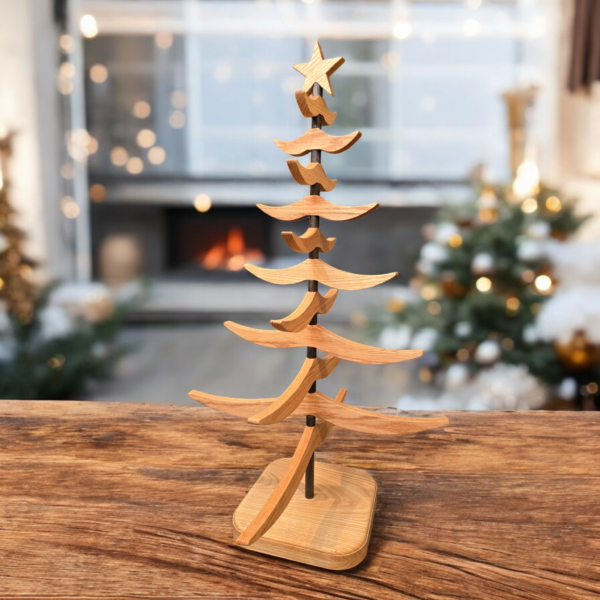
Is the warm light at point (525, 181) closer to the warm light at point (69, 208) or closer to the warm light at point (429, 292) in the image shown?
the warm light at point (429, 292)

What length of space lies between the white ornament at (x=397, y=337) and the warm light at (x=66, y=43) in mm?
2531

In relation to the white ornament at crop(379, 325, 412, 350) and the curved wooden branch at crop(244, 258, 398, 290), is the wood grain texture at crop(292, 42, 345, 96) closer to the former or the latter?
the curved wooden branch at crop(244, 258, 398, 290)

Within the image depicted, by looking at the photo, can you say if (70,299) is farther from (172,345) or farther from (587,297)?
(587,297)

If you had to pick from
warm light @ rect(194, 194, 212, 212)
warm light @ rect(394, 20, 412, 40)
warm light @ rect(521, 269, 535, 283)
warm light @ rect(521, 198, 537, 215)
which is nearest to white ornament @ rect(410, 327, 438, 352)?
warm light @ rect(521, 269, 535, 283)

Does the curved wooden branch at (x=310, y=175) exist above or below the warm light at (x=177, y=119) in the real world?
below

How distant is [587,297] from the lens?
6.30 feet

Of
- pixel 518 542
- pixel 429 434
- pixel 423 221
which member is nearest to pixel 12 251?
pixel 423 221

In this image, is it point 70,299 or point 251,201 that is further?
point 251,201

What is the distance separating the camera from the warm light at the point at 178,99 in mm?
3848

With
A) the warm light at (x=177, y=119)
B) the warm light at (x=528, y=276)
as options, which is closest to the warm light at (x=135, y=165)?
the warm light at (x=177, y=119)

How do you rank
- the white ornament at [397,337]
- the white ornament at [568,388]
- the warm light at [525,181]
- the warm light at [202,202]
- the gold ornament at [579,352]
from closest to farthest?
the gold ornament at [579,352], the white ornament at [568,388], the white ornament at [397,337], the warm light at [525,181], the warm light at [202,202]

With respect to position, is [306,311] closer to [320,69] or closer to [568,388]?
[320,69]

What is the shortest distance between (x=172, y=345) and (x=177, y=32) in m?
1.98

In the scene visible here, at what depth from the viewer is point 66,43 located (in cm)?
351
